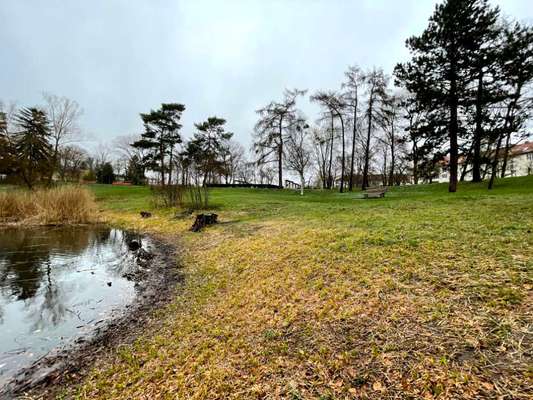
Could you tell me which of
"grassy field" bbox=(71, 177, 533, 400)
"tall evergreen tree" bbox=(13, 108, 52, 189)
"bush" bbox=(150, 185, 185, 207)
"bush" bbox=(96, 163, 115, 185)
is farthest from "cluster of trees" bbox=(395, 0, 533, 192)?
"bush" bbox=(96, 163, 115, 185)

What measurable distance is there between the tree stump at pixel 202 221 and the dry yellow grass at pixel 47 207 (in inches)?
294

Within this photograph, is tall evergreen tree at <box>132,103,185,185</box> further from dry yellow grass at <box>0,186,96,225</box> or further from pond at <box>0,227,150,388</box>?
pond at <box>0,227,150,388</box>

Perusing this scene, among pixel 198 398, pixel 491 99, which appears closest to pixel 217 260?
pixel 198 398

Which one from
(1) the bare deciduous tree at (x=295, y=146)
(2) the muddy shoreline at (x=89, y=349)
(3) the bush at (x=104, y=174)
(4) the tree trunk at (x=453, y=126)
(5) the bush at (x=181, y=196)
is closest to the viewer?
(2) the muddy shoreline at (x=89, y=349)

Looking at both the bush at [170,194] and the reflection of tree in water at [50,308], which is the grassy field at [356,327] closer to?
the reflection of tree in water at [50,308]

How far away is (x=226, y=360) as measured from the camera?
111 inches

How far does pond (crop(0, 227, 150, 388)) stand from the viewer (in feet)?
12.2

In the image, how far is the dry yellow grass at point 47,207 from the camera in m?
13.3

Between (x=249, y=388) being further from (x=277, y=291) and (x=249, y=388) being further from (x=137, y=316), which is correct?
(x=137, y=316)

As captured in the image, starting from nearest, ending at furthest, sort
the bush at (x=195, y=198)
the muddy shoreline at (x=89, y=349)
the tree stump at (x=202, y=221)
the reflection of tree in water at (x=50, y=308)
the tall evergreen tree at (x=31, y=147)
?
1. the muddy shoreline at (x=89, y=349)
2. the reflection of tree in water at (x=50, y=308)
3. the tree stump at (x=202, y=221)
4. the bush at (x=195, y=198)
5. the tall evergreen tree at (x=31, y=147)

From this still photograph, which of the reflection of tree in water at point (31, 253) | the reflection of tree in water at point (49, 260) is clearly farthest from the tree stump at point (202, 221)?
the reflection of tree in water at point (31, 253)

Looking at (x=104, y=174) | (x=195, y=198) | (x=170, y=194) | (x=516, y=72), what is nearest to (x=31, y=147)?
(x=170, y=194)

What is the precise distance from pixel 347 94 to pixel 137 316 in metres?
25.2

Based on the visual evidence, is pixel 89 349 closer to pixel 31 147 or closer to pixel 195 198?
pixel 195 198
